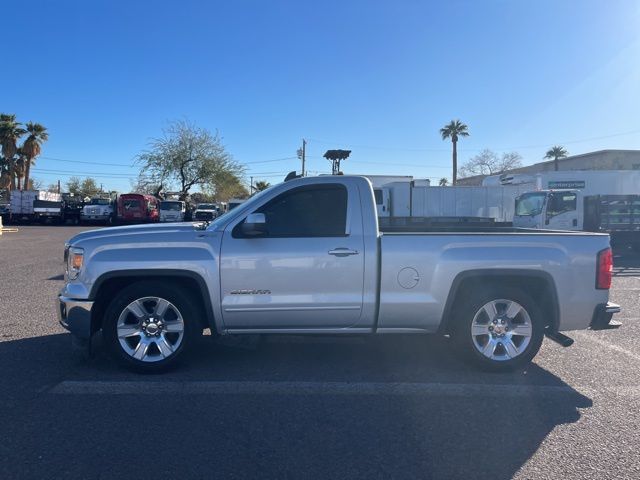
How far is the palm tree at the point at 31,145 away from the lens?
176 feet

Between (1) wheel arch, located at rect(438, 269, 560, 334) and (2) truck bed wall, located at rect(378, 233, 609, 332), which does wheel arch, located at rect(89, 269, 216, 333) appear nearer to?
(2) truck bed wall, located at rect(378, 233, 609, 332)

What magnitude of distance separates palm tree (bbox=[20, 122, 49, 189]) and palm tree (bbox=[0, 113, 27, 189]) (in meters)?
0.93

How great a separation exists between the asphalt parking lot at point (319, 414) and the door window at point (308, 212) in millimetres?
1427

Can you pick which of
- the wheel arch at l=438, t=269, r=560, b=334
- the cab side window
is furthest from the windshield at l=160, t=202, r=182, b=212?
the wheel arch at l=438, t=269, r=560, b=334

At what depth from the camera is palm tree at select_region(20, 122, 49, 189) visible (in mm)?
53656

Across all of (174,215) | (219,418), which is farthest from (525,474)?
(174,215)

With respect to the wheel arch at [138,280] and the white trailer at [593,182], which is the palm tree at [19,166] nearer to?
the white trailer at [593,182]

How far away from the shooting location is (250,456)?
3459mm

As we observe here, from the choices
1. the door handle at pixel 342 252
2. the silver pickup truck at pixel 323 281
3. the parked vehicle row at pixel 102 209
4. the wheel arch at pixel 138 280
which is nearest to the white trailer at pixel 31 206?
the parked vehicle row at pixel 102 209

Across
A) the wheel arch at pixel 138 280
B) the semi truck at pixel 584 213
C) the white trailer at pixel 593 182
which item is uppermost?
the white trailer at pixel 593 182

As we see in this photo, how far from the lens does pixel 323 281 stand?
494 cm

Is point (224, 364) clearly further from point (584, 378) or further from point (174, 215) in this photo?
point (174, 215)

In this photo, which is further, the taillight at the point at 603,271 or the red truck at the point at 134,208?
the red truck at the point at 134,208

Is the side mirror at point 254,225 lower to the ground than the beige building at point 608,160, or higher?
lower
